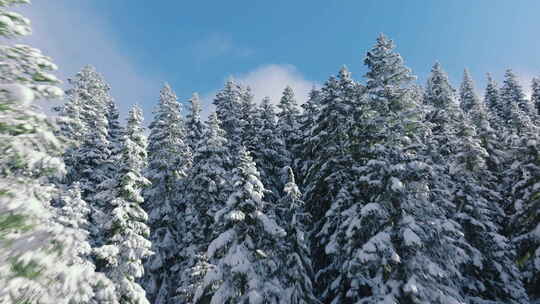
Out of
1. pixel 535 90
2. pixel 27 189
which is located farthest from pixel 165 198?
pixel 535 90

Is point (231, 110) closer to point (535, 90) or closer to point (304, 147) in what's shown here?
point (304, 147)

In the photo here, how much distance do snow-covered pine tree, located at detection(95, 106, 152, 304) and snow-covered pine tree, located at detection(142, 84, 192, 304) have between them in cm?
823

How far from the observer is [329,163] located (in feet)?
76.3

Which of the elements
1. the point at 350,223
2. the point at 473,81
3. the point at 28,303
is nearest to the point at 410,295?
the point at 350,223

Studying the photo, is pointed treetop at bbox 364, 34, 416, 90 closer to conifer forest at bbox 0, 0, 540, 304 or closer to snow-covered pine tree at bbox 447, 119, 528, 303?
conifer forest at bbox 0, 0, 540, 304

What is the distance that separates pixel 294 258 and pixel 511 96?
56333mm

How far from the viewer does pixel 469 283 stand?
22844 millimetres

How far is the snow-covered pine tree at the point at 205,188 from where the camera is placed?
86.7ft

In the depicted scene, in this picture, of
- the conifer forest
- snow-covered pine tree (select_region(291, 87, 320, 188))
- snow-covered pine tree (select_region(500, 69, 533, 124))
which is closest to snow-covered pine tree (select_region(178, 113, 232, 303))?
the conifer forest

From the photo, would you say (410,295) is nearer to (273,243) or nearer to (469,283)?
(273,243)

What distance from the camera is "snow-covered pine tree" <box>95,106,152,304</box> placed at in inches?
689

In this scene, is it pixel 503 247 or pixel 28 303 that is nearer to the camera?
pixel 28 303

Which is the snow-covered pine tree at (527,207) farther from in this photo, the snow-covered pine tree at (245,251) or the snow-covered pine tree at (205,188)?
the snow-covered pine tree at (205,188)

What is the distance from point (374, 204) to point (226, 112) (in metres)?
24.0
